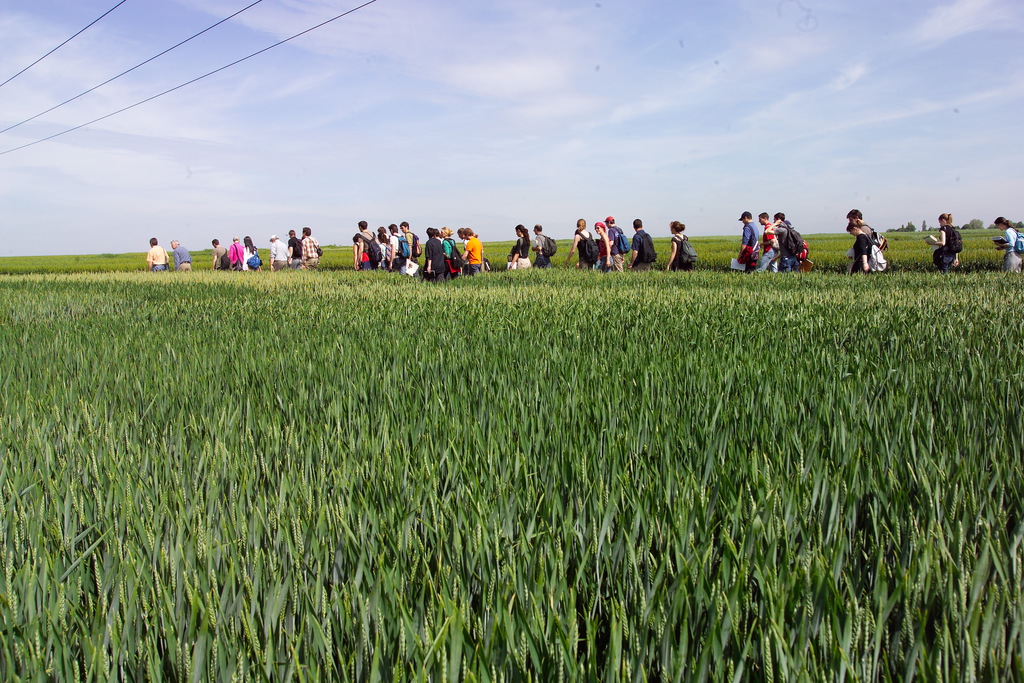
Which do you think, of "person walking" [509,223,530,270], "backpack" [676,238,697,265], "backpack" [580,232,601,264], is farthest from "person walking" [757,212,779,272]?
A: "person walking" [509,223,530,270]

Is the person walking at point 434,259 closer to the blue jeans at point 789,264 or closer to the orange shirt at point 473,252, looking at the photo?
the orange shirt at point 473,252

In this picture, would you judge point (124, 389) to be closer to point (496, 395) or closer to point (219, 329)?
point (496, 395)

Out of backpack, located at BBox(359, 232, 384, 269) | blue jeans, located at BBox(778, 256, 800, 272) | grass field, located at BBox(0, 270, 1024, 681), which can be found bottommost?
grass field, located at BBox(0, 270, 1024, 681)

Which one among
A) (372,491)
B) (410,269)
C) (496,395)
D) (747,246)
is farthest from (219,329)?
(747,246)

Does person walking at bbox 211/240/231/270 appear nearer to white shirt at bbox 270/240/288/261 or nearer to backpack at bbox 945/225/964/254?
white shirt at bbox 270/240/288/261

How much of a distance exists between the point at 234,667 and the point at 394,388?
2.45 m

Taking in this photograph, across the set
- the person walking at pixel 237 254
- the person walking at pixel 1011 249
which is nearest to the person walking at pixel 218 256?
the person walking at pixel 237 254

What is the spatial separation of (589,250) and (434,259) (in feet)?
18.1

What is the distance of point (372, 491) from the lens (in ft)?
6.91

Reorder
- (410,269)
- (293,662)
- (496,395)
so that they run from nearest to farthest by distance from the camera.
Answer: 1. (293,662)
2. (496,395)
3. (410,269)

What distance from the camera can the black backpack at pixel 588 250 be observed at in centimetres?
1721

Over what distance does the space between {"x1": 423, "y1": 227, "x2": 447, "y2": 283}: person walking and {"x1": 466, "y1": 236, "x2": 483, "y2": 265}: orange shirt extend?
4.24 feet

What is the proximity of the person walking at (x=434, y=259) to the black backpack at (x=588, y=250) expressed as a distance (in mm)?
4800

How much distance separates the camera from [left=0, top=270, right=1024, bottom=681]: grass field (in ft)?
4.19
